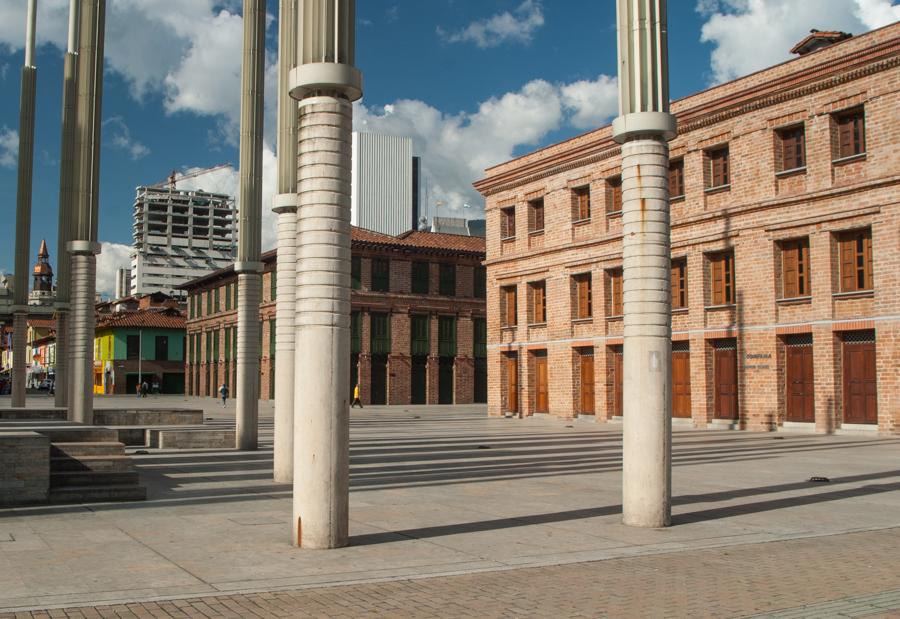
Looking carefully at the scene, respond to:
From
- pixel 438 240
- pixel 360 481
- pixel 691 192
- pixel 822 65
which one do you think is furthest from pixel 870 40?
pixel 438 240

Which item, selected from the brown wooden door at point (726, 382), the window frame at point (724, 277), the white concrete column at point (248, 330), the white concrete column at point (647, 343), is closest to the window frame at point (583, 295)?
the window frame at point (724, 277)

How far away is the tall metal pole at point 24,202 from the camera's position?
3719 cm

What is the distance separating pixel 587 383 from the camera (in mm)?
38188

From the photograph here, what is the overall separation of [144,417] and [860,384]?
21.3m

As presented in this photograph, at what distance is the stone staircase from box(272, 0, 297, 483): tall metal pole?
9.35 feet

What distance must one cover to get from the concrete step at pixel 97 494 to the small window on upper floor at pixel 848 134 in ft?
78.5

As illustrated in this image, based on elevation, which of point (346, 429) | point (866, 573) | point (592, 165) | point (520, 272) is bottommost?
point (866, 573)

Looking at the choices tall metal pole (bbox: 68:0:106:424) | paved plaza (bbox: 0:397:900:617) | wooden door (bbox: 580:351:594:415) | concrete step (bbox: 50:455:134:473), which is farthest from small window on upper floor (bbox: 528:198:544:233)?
concrete step (bbox: 50:455:134:473)

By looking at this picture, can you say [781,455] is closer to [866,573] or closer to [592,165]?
[866,573]

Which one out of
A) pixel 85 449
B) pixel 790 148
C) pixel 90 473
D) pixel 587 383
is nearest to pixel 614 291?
pixel 587 383

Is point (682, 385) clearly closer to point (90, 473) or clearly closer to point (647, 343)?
point (647, 343)

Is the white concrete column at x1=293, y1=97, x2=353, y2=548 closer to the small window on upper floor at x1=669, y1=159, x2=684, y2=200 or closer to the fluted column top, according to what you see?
the fluted column top

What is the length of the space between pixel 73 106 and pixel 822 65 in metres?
24.8

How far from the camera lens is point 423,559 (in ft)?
29.4
